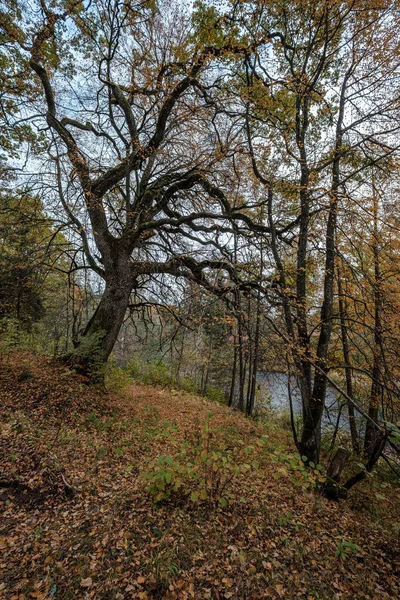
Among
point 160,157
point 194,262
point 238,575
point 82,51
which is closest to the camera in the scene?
point 238,575

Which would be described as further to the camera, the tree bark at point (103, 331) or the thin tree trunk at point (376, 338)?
the tree bark at point (103, 331)

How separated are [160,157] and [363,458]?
A: 873cm

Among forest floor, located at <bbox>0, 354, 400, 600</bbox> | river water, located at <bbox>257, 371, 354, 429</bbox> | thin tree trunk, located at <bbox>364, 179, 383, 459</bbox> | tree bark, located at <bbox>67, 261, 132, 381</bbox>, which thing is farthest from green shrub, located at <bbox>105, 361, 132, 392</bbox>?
thin tree trunk, located at <bbox>364, 179, 383, 459</bbox>

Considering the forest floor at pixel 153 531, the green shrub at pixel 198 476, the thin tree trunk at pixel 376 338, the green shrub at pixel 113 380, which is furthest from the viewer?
the green shrub at pixel 113 380

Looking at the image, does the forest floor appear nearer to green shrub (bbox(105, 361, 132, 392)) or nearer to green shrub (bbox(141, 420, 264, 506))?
green shrub (bbox(141, 420, 264, 506))

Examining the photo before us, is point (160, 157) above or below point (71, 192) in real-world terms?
above

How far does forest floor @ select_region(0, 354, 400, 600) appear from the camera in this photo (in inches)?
73.6

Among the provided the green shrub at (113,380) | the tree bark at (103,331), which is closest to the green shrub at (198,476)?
the tree bark at (103,331)

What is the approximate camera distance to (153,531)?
2305 millimetres

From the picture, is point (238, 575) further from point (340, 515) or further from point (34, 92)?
point (34, 92)

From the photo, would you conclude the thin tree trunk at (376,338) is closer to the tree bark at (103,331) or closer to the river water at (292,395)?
the river water at (292,395)

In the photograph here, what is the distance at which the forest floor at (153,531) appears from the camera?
1869 millimetres

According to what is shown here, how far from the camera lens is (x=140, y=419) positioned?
508 centimetres

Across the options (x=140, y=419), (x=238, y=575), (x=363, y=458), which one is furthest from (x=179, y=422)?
(x=363, y=458)
